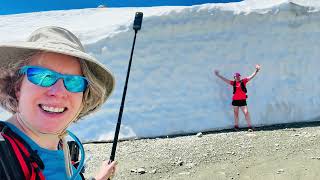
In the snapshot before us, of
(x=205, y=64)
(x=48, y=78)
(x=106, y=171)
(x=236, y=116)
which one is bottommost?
(x=106, y=171)

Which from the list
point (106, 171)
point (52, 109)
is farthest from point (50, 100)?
point (106, 171)

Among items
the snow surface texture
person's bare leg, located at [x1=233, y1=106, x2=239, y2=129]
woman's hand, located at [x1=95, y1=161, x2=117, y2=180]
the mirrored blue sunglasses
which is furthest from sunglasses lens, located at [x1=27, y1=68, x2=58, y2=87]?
person's bare leg, located at [x1=233, y1=106, x2=239, y2=129]

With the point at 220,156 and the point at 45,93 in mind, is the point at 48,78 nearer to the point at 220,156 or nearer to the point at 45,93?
the point at 45,93

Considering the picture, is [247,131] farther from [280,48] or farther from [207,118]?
[280,48]

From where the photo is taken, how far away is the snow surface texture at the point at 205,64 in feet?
32.1

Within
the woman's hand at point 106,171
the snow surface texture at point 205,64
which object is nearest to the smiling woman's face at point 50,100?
the woman's hand at point 106,171

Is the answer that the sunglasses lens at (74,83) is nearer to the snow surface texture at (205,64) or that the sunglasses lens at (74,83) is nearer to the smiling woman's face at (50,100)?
the smiling woman's face at (50,100)

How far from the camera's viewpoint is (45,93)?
1908 millimetres

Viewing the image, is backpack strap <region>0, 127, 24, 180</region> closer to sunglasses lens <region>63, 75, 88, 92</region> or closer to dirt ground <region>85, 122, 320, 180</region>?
sunglasses lens <region>63, 75, 88, 92</region>

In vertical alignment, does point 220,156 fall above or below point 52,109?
below

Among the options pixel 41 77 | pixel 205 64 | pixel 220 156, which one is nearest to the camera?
pixel 41 77

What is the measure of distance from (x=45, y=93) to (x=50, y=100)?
0.04 metres

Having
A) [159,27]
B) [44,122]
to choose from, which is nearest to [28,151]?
[44,122]

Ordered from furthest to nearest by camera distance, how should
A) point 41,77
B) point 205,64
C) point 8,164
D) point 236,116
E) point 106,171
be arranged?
point 205,64
point 236,116
point 106,171
point 41,77
point 8,164
